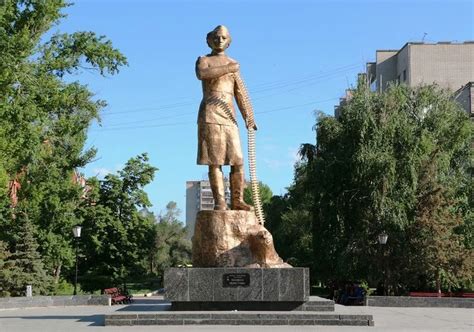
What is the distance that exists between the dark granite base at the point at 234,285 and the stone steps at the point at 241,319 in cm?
59

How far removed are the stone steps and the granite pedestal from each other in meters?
0.60

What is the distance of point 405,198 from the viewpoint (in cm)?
2572

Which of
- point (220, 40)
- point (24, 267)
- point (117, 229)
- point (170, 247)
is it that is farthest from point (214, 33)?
point (170, 247)

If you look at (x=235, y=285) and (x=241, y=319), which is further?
(x=235, y=285)

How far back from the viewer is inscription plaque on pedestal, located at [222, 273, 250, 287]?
1312 centimetres

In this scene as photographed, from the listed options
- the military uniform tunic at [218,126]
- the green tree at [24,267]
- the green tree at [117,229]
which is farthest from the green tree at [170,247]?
the military uniform tunic at [218,126]

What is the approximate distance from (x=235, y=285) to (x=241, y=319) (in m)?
0.87

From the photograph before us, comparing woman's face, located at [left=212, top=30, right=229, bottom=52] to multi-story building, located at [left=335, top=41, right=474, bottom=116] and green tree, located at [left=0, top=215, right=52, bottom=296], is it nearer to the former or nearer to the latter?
green tree, located at [left=0, top=215, right=52, bottom=296]

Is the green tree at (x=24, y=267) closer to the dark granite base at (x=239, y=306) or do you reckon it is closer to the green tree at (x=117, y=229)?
the green tree at (x=117, y=229)

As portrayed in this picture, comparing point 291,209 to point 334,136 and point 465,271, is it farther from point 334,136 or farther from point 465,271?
point 465,271

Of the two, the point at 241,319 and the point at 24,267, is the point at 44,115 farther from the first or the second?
the point at 241,319

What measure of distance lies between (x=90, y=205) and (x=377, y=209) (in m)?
15.8

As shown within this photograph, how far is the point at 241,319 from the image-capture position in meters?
12.4

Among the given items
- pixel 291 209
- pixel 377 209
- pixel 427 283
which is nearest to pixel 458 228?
pixel 427 283
